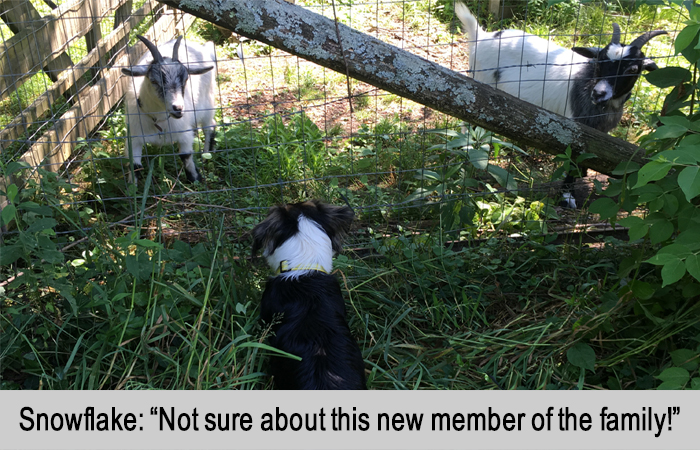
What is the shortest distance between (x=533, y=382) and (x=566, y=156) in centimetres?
114

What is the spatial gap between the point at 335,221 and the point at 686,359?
1.64m

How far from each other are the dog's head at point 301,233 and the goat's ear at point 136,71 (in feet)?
6.39

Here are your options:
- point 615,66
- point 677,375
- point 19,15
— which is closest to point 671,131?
point 677,375

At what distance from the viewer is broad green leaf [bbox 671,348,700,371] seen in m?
2.27

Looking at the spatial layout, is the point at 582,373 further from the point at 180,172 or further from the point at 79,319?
the point at 180,172

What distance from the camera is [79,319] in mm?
2701

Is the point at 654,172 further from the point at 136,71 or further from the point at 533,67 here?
the point at 136,71

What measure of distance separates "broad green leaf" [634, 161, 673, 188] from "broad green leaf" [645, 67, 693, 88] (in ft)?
2.30

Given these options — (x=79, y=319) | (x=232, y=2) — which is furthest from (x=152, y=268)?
(x=232, y=2)

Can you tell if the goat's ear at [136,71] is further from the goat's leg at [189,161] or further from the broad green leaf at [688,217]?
the broad green leaf at [688,217]

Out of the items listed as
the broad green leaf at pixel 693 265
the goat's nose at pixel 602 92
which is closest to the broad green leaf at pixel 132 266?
the broad green leaf at pixel 693 265

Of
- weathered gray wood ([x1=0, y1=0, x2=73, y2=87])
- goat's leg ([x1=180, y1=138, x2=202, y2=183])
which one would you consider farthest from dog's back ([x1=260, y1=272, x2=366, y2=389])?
weathered gray wood ([x1=0, y1=0, x2=73, y2=87])

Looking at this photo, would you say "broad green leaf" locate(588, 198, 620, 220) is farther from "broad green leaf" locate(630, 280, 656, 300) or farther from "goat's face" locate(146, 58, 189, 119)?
"goat's face" locate(146, 58, 189, 119)

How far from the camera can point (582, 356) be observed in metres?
2.56
